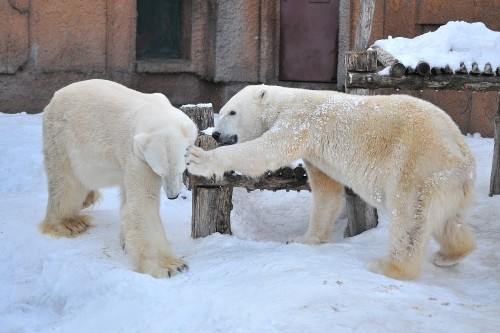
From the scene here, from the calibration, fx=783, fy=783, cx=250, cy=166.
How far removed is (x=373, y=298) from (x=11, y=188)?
3845 mm

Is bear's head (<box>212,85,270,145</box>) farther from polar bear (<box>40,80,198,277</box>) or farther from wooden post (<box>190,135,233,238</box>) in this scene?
wooden post (<box>190,135,233,238</box>)

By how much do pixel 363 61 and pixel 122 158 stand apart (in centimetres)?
177

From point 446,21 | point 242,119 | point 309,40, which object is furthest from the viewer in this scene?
point 309,40

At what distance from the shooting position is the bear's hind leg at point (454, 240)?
169 inches

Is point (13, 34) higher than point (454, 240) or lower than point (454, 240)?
higher

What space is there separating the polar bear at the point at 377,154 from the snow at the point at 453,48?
853 millimetres

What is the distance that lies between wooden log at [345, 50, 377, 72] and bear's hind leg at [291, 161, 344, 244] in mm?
862

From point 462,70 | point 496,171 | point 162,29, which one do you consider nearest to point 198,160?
point 462,70

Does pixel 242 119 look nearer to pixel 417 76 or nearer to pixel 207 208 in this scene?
pixel 207 208

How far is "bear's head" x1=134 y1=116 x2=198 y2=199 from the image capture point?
4082 millimetres

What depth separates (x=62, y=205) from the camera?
505 centimetres

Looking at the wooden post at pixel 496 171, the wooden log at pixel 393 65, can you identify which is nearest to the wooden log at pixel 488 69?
the wooden log at pixel 393 65

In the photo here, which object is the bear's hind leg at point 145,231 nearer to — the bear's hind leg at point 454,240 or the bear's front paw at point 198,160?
the bear's front paw at point 198,160

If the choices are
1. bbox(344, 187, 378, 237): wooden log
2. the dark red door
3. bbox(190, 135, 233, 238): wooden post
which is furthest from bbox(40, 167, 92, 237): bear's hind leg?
the dark red door
